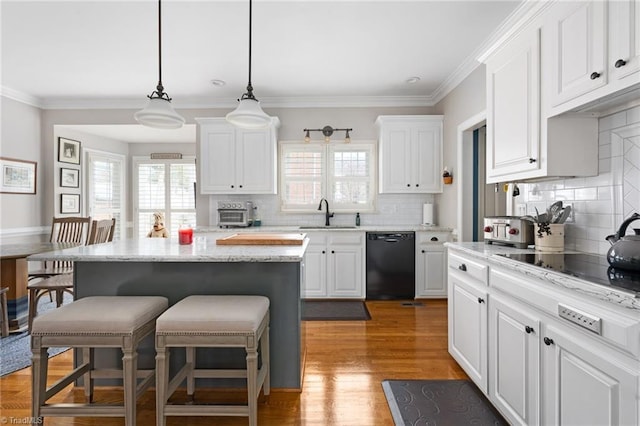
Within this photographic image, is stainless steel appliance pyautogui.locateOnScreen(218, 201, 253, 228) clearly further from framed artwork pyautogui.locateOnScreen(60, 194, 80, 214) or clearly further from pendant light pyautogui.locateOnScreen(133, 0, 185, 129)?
framed artwork pyautogui.locateOnScreen(60, 194, 80, 214)

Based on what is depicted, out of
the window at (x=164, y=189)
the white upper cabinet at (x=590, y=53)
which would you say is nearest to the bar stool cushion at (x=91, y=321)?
the white upper cabinet at (x=590, y=53)

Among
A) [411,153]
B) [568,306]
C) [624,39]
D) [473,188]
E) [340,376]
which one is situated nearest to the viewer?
[568,306]

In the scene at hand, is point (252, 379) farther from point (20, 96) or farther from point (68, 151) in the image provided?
point (68, 151)

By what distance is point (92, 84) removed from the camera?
4.14 m

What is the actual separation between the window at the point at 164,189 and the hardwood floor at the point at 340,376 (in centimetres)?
417

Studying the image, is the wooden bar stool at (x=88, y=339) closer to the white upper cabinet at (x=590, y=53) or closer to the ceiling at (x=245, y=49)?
the ceiling at (x=245, y=49)

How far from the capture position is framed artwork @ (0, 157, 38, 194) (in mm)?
4238

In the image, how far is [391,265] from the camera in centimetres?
415

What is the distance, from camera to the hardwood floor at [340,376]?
1.89m

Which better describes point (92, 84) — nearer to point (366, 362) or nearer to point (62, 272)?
point (62, 272)

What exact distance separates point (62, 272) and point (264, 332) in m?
2.76

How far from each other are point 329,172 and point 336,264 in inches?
52.4

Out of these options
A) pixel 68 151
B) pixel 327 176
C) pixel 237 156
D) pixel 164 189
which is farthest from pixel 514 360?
pixel 164 189

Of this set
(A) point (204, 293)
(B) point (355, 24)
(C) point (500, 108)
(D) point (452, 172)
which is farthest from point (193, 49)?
(D) point (452, 172)
